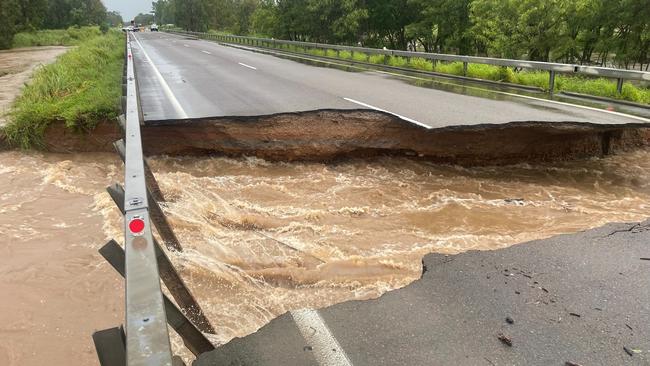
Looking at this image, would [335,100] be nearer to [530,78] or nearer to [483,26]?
[530,78]

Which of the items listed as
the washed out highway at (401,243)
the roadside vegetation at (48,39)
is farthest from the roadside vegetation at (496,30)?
the roadside vegetation at (48,39)

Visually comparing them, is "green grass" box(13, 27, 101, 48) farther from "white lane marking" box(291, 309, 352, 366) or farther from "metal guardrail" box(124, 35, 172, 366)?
"metal guardrail" box(124, 35, 172, 366)

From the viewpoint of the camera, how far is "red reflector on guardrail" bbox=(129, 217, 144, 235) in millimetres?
2229

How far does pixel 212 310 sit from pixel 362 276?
4.70 ft

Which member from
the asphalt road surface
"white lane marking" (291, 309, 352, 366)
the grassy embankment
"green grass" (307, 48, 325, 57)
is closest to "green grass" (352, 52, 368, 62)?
the grassy embankment

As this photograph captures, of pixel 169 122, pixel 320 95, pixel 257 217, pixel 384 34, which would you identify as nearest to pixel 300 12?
pixel 384 34

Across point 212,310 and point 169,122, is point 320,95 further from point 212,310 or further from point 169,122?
point 212,310

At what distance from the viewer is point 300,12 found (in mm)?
35906

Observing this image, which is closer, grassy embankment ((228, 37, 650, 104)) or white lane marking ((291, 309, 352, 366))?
white lane marking ((291, 309, 352, 366))

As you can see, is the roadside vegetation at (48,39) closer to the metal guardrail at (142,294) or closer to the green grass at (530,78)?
the green grass at (530,78)

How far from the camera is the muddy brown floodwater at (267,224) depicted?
419cm

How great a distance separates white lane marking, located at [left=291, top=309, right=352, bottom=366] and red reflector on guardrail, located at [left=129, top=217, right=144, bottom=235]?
4.44 ft

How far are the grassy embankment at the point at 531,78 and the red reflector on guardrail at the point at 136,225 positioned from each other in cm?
1163

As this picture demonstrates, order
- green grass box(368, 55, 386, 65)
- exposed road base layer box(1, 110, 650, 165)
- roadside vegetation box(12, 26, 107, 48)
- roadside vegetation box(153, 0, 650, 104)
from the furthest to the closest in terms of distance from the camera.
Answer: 1. roadside vegetation box(12, 26, 107, 48)
2. green grass box(368, 55, 386, 65)
3. roadside vegetation box(153, 0, 650, 104)
4. exposed road base layer box(1, 110, 650, 165)
